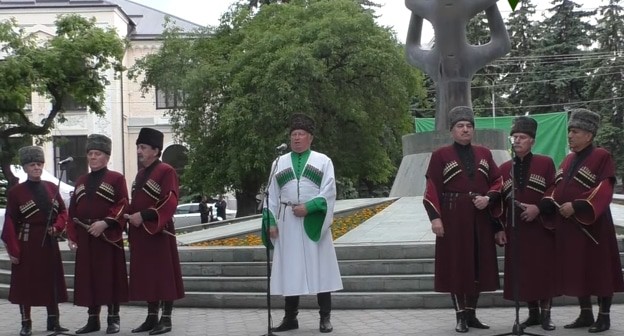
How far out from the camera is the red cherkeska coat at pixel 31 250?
8922 millimetres

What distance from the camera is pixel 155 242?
876 centimetres

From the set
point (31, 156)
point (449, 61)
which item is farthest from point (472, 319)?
point (449, 61)

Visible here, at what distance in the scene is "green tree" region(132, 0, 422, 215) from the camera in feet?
92.4

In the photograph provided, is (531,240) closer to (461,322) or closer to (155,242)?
(461,322)

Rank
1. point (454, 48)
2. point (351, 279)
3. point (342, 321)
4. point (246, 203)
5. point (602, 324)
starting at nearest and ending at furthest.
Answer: point (602, 324)
point (342, 321)
point (351, 279)
point (454, 48)
point (246, 203)

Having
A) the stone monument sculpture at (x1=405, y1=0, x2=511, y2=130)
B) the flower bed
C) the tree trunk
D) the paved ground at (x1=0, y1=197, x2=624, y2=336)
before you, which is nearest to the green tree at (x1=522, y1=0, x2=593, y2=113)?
the tree trunk

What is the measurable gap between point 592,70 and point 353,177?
17.6 metres

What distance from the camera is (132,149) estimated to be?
1866 inches

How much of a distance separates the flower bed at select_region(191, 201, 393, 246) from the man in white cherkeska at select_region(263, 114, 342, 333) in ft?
12.0

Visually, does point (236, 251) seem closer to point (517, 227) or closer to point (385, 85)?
point (517, 227)

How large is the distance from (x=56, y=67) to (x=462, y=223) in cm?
1804

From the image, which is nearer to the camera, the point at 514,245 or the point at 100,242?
the point at 514,245

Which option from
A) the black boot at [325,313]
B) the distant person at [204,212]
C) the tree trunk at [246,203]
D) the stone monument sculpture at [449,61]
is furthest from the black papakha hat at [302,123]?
the distant person at [204,212]

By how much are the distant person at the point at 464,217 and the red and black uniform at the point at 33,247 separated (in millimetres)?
3588
